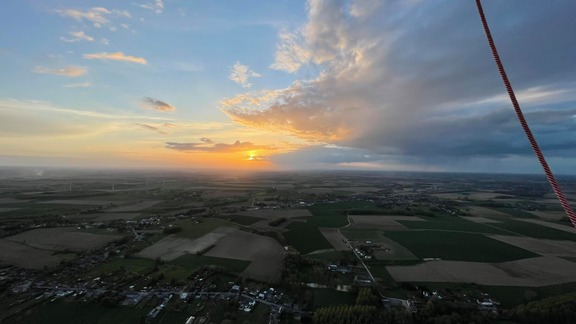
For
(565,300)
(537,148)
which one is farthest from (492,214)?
(537,148)

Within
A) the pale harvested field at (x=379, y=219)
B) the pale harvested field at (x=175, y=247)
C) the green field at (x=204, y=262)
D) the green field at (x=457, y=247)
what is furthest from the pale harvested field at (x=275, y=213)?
the green field at (x=204, y=262)

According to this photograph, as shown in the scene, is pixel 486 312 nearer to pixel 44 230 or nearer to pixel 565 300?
pixel 565 300

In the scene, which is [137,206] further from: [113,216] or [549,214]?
[549,214]

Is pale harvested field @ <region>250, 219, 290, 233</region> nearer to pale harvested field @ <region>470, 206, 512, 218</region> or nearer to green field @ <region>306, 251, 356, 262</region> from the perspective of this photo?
green field @ <region>306, 251, 356, 262</region>

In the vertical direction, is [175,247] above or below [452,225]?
below

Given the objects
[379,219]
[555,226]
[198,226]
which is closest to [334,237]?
[379,219]

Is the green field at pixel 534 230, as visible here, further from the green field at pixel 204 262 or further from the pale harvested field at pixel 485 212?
the green field at pixel 204 262
